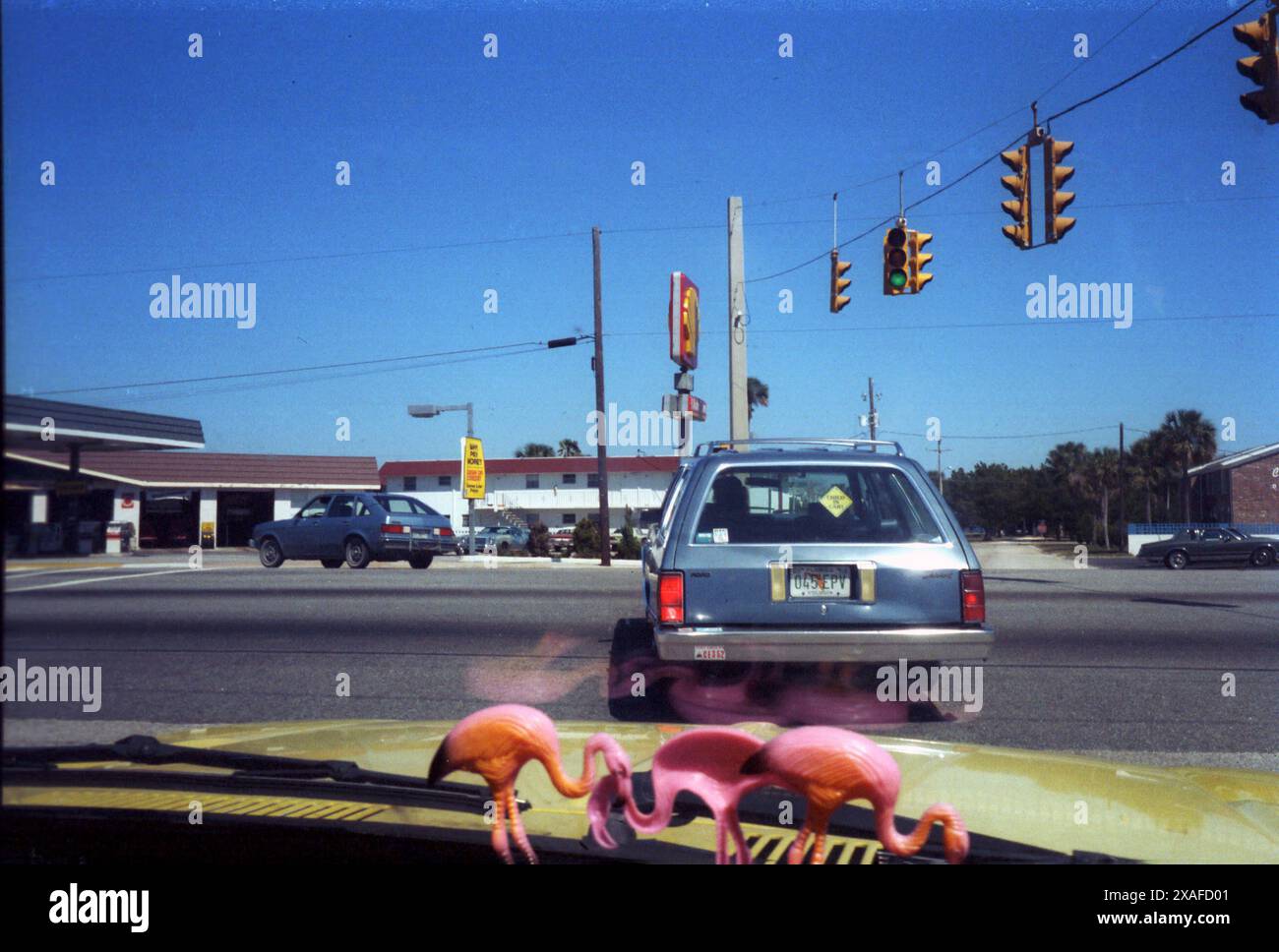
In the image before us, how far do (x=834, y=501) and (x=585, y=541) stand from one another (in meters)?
18.2

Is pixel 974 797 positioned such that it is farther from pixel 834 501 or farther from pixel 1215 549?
pixel 1215 549

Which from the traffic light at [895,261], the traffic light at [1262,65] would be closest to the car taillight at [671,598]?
the traffic light at [1262,65]

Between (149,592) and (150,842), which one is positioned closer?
(150,842)

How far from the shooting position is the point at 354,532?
1684cm

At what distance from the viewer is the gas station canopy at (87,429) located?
100 cm

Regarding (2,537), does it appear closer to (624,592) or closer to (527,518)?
(624,592)

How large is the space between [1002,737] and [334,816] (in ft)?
14.8

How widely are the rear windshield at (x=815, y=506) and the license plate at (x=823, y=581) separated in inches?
20.1

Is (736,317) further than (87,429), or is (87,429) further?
(736,317)

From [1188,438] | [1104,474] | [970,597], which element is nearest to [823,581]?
[970,597]

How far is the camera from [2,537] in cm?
96
